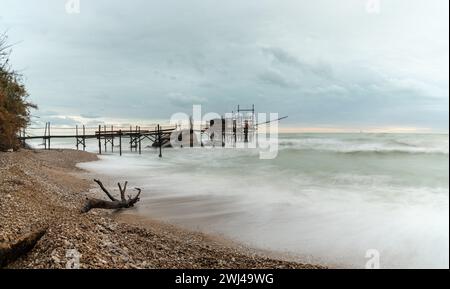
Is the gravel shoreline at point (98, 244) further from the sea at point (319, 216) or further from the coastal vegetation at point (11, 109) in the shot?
the coastal vegetation at point (11, 109)

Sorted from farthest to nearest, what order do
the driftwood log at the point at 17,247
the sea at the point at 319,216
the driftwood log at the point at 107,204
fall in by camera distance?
the driftwood log at the point at 107,204 < the sea at the point at 319,216 < the driftwood log at the point at 17,247

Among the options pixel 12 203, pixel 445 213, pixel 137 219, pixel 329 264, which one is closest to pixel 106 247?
pixel 12 203

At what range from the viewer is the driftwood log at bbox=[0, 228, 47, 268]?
15.1 feet

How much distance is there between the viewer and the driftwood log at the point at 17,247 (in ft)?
15.1

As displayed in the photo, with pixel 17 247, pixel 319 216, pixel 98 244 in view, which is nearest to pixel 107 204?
pixel 98 244

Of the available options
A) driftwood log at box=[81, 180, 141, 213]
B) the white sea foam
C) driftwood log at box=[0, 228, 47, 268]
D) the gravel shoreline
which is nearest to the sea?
the white sea foam

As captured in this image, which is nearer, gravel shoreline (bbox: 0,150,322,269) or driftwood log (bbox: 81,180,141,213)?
gravel shoreline (bbox: 0,150,322,269)

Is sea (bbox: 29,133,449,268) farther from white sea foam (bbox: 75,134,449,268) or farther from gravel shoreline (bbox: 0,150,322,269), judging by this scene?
gravel shoreline (bbox: 0,150,322,269)

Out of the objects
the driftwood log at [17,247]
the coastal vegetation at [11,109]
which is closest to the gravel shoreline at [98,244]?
the driftwood log at [17,247]

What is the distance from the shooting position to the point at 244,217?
9.52 m

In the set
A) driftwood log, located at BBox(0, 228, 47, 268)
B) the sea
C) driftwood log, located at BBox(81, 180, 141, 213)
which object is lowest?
the sea

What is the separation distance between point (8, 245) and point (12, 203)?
1.90 meters

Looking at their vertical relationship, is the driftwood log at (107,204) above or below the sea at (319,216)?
above

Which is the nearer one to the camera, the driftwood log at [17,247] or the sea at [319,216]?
the driftwood log at [17,247]
